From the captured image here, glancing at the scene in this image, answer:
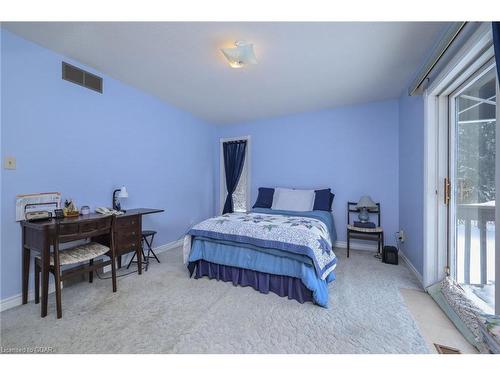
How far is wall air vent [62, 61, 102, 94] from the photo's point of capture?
2.21 meters

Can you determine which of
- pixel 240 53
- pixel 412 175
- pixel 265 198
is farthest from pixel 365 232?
pixel 240 53

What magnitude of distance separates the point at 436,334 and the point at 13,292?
351 centimetres

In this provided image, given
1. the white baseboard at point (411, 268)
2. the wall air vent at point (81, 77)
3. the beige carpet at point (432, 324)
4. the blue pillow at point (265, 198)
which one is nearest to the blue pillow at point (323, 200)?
the blue pillow at point (265, 198)

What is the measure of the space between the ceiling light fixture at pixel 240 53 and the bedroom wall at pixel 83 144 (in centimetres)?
171

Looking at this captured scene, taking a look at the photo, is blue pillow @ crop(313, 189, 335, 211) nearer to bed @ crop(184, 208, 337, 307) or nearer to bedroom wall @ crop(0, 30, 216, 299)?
bed @ crop(184, 208, 337, 307)

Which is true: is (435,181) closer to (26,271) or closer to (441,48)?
(441,48)

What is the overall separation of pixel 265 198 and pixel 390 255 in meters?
2.04

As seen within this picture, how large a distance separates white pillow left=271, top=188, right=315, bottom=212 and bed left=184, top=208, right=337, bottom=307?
0.94 m

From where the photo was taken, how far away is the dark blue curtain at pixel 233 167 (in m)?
4.42

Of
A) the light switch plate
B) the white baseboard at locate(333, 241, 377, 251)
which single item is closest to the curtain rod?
the white baseboard at locate(333, 241, 377, 251)

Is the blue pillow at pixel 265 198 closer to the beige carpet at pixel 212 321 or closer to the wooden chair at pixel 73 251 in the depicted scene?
the beige carpet at pixel 212 321

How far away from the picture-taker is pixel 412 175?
263 cm
